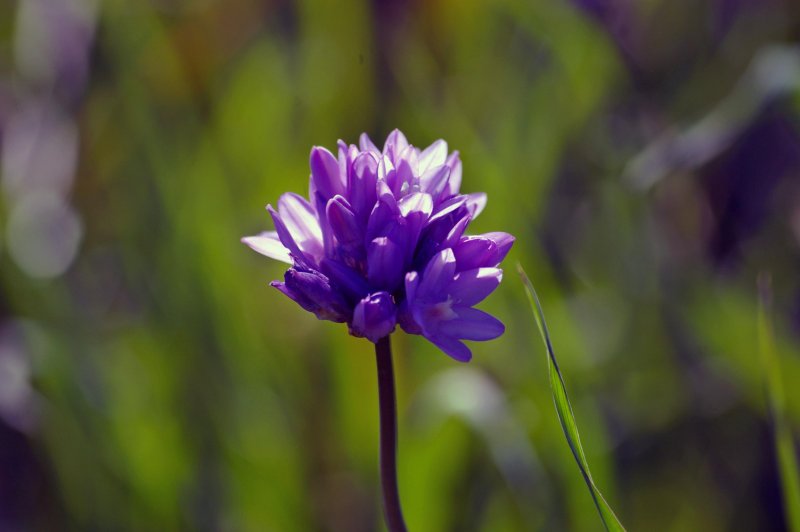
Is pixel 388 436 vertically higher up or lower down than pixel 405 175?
lower down

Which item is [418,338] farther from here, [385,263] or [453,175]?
[385,263]

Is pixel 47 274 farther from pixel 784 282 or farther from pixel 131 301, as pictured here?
pixel 784 282

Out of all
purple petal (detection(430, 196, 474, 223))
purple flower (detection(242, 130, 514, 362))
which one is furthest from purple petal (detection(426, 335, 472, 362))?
purple petal (detection(430, 196, 474, 223))

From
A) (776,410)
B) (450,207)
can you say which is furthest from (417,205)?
(776,410)

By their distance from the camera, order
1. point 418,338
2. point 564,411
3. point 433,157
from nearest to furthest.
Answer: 1. point 564,411
2. point 433,157
3. point 418,338

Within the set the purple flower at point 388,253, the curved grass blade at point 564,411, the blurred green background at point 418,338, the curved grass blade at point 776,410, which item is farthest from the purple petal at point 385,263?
the blurred green background at point 418,338

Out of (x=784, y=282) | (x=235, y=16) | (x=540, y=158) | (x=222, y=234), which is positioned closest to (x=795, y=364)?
(x=784, y=282)
